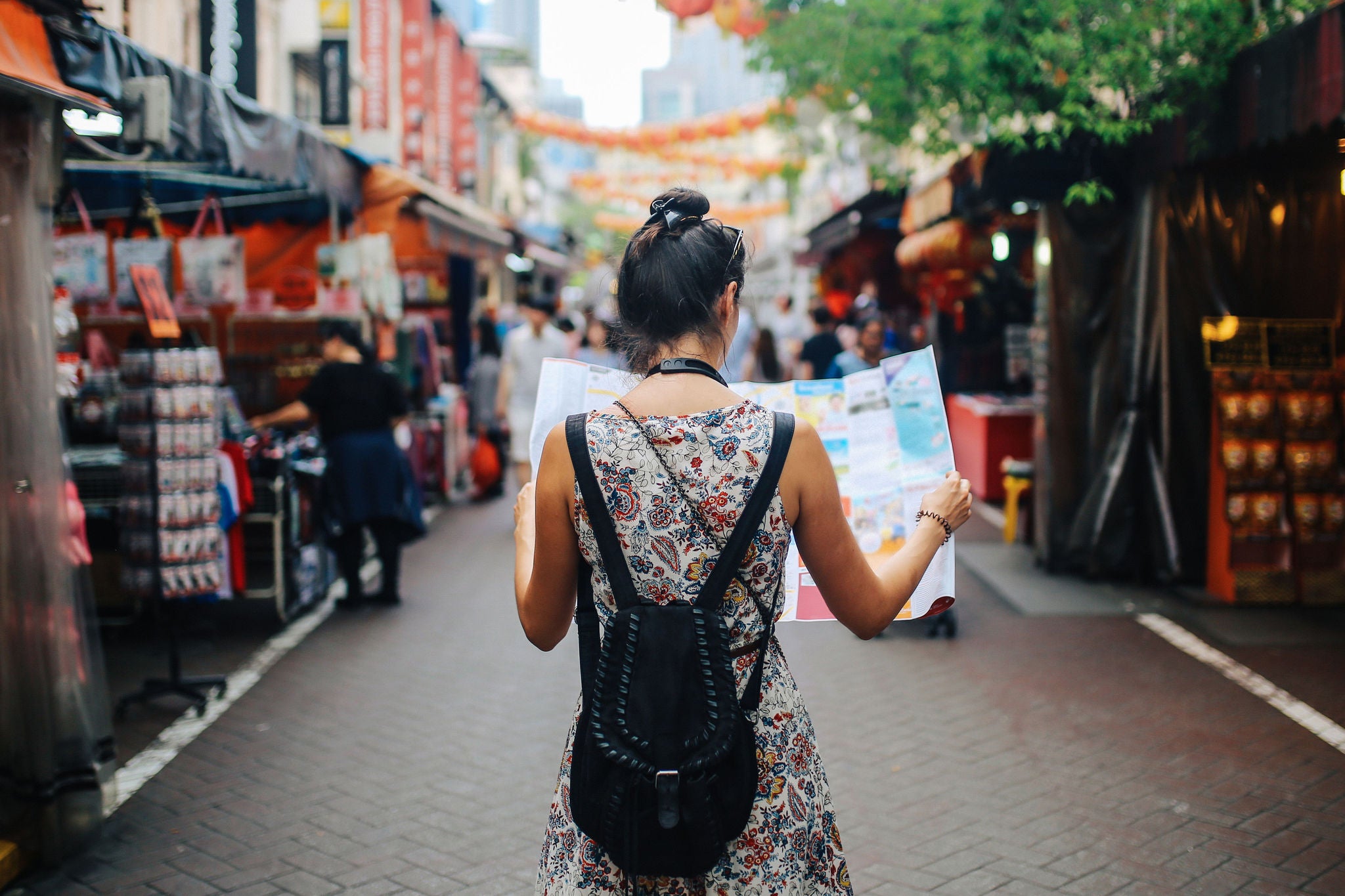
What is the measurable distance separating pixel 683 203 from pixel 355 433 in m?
6.06

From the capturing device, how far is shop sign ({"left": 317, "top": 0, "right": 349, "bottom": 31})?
50.9 feet

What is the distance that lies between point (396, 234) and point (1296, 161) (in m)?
7.80

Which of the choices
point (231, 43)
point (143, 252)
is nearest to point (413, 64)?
point (231, 43)

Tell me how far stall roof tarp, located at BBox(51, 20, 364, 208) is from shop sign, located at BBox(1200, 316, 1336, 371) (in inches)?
246

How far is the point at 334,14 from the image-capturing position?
614 inches

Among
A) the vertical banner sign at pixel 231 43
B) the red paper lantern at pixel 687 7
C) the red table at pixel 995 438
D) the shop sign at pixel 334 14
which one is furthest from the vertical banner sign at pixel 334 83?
the red table at pixel 995 438

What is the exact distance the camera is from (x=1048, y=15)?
7785 mm

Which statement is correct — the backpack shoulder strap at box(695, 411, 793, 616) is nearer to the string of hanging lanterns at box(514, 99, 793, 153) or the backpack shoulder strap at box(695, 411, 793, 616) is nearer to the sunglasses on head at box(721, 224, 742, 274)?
the sunglasses on head at box(721, 224, 742, 274)

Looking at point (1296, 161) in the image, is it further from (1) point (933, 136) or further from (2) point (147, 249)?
(2) point (147, 249)

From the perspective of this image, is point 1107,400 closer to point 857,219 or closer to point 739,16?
point 739,16

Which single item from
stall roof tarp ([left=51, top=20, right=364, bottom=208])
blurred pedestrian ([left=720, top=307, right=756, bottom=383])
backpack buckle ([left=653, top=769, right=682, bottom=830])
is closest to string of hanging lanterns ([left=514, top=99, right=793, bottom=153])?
blurred pedestrian ([left=720, top=307, right=756, bottom=383])

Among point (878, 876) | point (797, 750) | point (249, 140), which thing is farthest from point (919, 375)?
point (249, 140)

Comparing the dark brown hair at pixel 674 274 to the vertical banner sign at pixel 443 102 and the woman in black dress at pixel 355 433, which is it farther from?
the vertical banner sign at pixel 443 102

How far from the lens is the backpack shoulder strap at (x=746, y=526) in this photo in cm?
190
